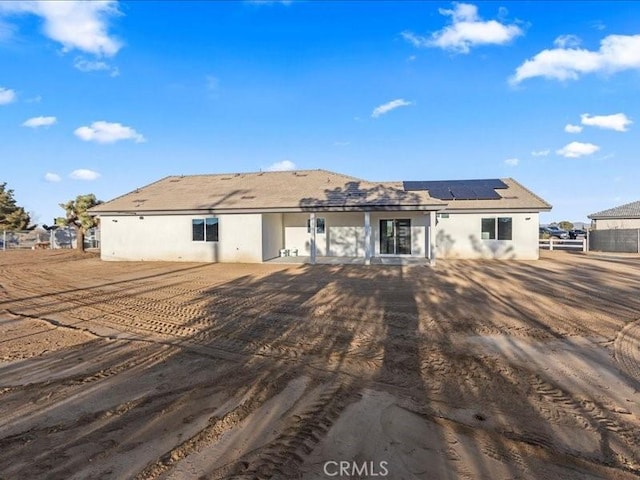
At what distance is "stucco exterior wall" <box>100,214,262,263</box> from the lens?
18.4 meters

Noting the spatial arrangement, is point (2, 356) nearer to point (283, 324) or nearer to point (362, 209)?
point (283, 324)

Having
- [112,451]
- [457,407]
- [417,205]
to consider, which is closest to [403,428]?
[457,407]

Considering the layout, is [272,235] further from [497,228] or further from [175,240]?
[497,228]

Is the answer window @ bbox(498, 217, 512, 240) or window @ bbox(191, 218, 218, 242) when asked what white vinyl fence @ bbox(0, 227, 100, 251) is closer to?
window @ bbox(191, 218, 218, 242)

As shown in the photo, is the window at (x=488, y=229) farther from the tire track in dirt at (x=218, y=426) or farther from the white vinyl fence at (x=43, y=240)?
the white vinyl fence at (x=43, y=240)

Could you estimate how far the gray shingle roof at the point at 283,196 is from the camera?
1753 centimetres

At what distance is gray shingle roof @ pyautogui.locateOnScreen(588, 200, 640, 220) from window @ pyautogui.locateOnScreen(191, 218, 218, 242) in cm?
3268

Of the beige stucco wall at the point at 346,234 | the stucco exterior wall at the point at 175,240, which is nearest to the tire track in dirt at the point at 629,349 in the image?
the beige stucco wall at the point at 346,234

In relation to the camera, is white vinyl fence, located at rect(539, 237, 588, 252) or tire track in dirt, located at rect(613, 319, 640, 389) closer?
tire track in dirt, located at rect(613, 319, 640, 389)

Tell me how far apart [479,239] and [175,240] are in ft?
50.3

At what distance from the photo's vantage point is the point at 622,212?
3369 cm

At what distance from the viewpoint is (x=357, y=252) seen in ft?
68.1

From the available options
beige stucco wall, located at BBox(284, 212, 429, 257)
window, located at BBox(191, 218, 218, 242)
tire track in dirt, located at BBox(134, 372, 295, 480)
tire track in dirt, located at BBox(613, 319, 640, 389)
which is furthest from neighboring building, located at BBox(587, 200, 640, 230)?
tire track in dirt, located at BBox(134, 372, 295, 480)

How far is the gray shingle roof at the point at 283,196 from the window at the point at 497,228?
0.77 meters
